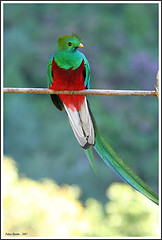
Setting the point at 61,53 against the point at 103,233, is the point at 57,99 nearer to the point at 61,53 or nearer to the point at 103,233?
the point at 61,53

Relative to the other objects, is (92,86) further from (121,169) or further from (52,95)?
(121,169)

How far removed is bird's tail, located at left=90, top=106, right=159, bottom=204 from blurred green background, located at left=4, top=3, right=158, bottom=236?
10.6ft

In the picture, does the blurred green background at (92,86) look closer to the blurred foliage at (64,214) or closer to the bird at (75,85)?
the blurred foliage at (64,214)

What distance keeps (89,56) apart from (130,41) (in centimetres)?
89

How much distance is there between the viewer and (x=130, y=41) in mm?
5762

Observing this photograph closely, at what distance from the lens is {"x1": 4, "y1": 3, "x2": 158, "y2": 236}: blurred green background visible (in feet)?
15.1

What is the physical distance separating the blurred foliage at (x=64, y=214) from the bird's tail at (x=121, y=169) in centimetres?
144

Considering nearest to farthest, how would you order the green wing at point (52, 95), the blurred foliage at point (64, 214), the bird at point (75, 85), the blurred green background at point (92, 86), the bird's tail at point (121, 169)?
the bird's tail at point (121, 169)
the bird at point (75, 85)
the green wing at point (52, 95)
the blurred foliage at point (64, 214)
the blurred green background at point (92, 86)

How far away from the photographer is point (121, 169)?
3.25 feet

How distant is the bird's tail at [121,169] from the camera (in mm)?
904

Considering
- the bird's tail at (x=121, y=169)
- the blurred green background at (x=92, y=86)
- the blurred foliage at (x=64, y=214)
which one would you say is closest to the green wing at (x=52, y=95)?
the bird's tail at (x=121, y=169)

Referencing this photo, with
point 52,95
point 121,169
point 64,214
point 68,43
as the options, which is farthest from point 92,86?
point 121,169

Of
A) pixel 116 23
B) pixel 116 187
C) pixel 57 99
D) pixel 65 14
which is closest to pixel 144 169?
pixel 116 187

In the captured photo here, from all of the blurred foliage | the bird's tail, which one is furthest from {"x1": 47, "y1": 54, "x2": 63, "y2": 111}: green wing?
the blurred foliage
